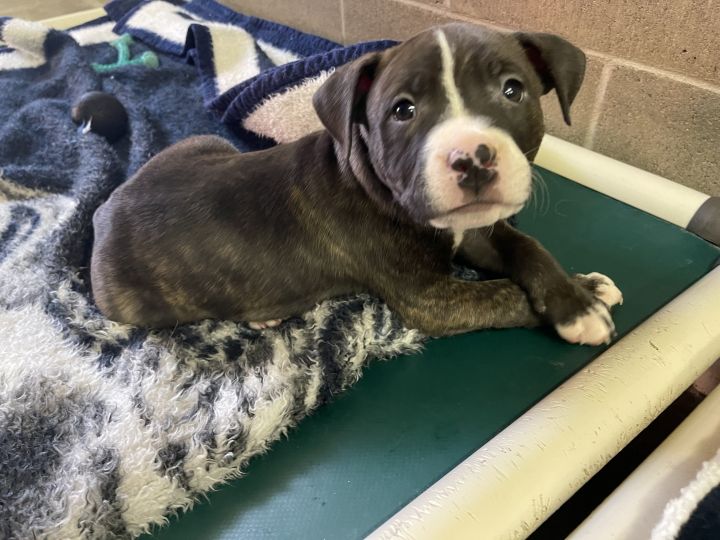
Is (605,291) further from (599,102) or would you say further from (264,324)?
(264,324)

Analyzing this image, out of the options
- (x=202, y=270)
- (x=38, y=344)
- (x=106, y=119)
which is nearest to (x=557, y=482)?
(x=202, y=270)

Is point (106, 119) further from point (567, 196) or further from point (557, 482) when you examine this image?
point (557, 482)

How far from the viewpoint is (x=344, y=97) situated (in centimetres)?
158

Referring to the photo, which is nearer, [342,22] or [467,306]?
[467,306]

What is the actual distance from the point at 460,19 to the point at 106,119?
178 cm

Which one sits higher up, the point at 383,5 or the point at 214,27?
the point at 383,5

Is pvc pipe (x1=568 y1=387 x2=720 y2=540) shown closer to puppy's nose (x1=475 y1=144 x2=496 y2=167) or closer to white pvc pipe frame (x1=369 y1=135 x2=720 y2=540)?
white pvc pipe frame (x1=369 y1=135 x2=720 y2=540)

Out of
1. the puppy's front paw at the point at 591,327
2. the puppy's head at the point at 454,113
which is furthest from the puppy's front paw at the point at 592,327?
the puppy's head at the point at 454,113

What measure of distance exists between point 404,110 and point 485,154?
1.01ft

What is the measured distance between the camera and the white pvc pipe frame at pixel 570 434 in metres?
1.32

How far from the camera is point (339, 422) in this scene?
1693 mm

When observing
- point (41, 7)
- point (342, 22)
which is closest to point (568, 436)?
point (342, 22)

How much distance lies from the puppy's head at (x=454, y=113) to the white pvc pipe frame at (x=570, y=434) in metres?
0.51

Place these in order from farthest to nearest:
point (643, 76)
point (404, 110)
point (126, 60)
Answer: point (126, 60)
point (643, 76)
point (404, 110)
